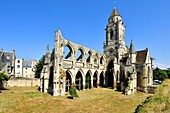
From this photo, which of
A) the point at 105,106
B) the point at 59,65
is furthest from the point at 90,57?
the point at 105,106

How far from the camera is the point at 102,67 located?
137 ft

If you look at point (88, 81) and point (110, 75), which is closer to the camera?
point (88, 81)

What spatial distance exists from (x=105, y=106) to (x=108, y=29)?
2880cm

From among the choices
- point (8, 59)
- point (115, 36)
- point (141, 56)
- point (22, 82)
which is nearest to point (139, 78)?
point (141, 56)

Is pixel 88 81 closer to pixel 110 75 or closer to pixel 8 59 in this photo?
pixel 110 75

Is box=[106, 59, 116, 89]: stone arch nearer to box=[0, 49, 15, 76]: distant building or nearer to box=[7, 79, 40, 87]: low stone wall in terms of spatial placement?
box=[7, 79, 40, 87]: low stone wall

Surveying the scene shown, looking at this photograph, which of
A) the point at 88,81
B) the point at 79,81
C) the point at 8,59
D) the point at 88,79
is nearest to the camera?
the point at 79,81

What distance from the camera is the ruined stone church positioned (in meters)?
30.0

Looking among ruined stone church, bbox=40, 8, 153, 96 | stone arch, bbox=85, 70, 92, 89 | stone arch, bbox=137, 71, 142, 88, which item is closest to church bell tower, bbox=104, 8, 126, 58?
ruined stone church, bbox=40, 8, 153, 96

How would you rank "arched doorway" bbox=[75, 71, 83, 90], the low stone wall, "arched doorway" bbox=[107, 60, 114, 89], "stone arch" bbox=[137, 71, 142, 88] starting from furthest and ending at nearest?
"arched doorway" bbox=[107, 60, 114, 89] < the low stone wall < "stone arch" bbox=[137, 71, 142, 88] < "arched doorway" bbox=[75, 71, 83, 90]

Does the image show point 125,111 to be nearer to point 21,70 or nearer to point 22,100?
point 22,100

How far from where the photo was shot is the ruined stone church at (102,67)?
98.3 ft

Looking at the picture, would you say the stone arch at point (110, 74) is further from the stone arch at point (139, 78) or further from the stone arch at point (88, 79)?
the stone arch at point (88, 79)

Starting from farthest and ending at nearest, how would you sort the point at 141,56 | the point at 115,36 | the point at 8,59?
the point at 8,59
the point at 115,36
the point at 141,56
